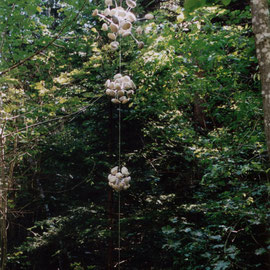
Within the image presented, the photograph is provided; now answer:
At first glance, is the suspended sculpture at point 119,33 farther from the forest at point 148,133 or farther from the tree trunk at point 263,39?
the forest at point 148,133


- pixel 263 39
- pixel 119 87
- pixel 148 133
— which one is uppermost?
pixel 263 39

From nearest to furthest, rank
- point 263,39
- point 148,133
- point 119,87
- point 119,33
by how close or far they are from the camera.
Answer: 1. point 263,39
2. point 119,33
3. point 119,87
4. point 148,133

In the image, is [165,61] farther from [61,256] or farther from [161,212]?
[61,256]

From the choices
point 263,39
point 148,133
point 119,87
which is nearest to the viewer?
point 263,39

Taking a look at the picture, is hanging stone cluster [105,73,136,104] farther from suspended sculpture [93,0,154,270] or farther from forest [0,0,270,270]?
forest [0,0,270,270]

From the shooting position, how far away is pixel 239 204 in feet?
9.21

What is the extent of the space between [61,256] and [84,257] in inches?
27.8

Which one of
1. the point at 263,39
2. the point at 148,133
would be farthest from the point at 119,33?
the point at 148,133

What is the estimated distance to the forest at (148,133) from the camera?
2953 millimetres

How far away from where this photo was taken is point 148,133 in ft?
15.0

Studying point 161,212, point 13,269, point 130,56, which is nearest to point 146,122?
point 130,56

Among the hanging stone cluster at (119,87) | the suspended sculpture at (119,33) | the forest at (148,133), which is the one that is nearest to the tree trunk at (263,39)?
the suspended sculpture at (119,33)

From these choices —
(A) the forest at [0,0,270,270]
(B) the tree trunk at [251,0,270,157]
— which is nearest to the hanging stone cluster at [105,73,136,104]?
(B) the tree trunk at [251,0,270,157]

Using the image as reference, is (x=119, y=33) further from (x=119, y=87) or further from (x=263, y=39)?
(x=263, y=39)
